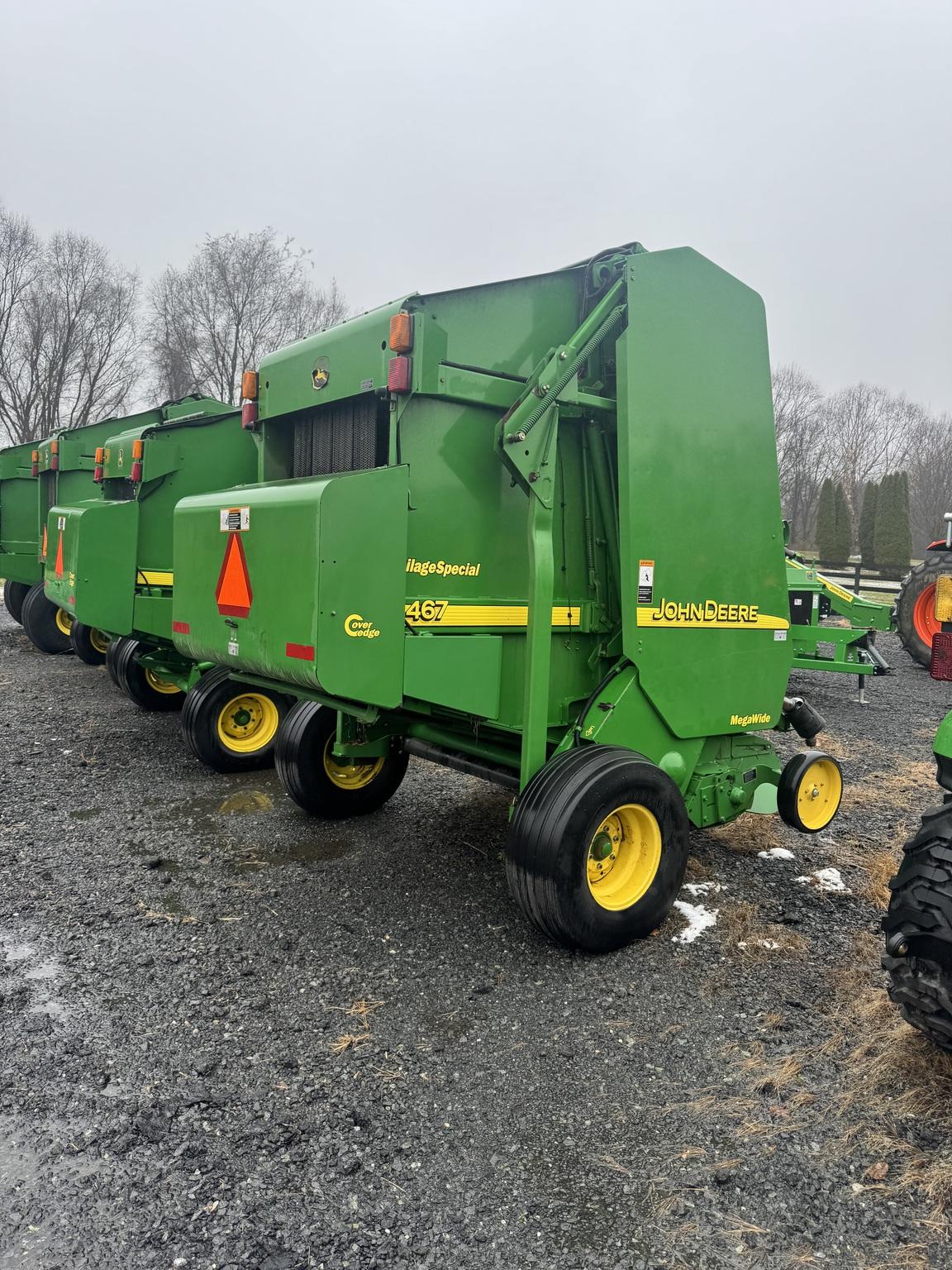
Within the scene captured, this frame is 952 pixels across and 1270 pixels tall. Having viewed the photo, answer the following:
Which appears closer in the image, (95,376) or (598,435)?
(598,435)

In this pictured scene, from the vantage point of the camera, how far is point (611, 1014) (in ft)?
10.1

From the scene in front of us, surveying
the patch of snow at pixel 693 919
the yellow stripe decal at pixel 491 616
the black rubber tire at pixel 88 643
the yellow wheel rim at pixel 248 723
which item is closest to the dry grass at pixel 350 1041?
the patch of snow at pixel 693 919

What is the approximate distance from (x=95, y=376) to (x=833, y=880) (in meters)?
35.5

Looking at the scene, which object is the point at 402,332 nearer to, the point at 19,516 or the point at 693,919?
the point at 693,919

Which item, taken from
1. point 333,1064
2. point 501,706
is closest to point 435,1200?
point 333,1064

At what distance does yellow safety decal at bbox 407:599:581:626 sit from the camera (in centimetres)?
359

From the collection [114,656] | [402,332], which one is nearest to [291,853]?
[402,332]

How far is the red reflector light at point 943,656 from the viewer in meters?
2.86

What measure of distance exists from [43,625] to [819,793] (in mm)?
10802

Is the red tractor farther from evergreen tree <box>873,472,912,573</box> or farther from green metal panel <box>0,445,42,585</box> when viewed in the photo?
evergreen tree <box>873,472,912,573</box>

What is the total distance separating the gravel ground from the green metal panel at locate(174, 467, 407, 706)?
120cm

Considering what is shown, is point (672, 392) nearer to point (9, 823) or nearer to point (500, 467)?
point (500, 467)

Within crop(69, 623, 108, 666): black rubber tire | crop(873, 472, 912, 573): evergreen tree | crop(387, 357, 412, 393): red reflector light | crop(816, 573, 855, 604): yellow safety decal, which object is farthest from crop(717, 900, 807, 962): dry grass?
crop(873, 472, 912, 573): evergreen tree

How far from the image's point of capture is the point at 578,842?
130 inches
